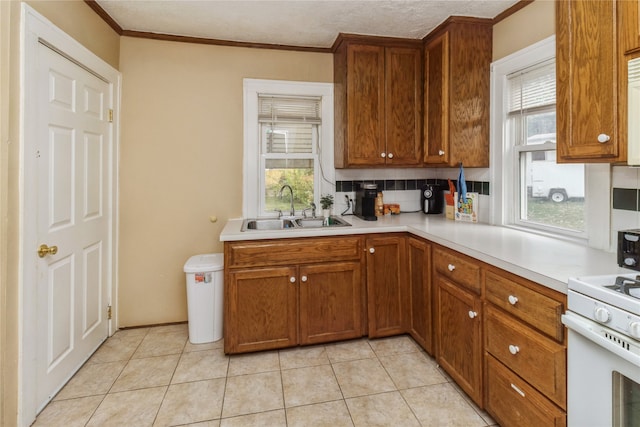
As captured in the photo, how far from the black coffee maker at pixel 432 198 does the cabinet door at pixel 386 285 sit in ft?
2.52

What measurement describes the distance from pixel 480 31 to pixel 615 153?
163 centimetres

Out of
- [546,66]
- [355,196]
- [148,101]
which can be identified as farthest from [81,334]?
[546,66]

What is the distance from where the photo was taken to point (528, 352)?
1.50 meters

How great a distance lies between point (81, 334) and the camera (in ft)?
7.73

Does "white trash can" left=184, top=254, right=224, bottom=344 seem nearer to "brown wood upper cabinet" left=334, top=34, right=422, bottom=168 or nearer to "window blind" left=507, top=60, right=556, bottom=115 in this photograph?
"brown wood upper cabinet" left=334, top=34, right=422, bottom=168

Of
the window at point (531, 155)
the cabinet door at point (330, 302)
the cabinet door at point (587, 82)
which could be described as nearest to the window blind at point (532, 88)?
the window at point (531, 155)

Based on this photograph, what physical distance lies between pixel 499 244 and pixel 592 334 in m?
0.84

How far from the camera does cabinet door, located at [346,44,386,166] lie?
2852mm

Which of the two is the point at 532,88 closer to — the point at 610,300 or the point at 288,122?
the point at 610,300

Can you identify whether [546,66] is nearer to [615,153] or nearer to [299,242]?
[615,153]

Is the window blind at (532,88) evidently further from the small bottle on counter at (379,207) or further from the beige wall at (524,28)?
the small bottle on counter at (379,207)

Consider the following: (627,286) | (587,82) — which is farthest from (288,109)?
(627,286)

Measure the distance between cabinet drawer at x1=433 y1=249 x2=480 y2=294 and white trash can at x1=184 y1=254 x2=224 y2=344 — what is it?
5.37ft

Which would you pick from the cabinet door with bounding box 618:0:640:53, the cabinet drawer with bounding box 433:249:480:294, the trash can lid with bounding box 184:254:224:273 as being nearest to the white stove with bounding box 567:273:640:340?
the cabinet drawer with bounding box 433:249:480:294
